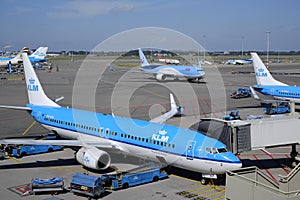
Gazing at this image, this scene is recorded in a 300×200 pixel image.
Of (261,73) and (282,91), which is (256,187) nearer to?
(282,91)

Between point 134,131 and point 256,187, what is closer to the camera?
point 256,187

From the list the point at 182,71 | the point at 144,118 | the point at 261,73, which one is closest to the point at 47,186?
the point at 144,118

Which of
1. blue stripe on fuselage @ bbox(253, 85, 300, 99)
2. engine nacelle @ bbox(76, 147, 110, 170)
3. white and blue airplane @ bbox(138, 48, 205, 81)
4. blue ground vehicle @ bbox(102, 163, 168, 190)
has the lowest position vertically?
blue ground vehicle @ bbox(102, 163, 168, 190)

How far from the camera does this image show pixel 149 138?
2609cm

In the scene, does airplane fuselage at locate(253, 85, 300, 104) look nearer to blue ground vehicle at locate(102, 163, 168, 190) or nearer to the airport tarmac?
the airport tarmac

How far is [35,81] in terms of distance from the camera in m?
37.1

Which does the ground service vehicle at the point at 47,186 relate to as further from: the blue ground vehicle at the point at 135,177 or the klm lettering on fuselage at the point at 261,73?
the klm lettering on fuselage at the point at 261,73

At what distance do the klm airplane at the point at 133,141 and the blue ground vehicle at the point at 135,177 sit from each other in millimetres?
845

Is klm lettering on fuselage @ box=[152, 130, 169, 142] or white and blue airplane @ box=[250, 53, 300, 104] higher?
white and blue airplane @ box=[250, 53, 300, 104]

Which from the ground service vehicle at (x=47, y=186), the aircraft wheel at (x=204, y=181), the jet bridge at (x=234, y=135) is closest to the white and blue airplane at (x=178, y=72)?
the jet bridge at (x=234, y=135)

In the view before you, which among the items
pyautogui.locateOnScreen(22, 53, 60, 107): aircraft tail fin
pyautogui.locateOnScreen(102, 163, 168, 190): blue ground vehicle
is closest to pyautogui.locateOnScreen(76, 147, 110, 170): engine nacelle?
pyautogui.locateOnScreen(102, 163, 168, 190): blue ground vehicle

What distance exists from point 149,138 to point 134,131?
1.77m

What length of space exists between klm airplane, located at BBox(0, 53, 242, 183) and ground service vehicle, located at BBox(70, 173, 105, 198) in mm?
2900

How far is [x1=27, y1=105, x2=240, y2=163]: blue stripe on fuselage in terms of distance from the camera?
924 inches
